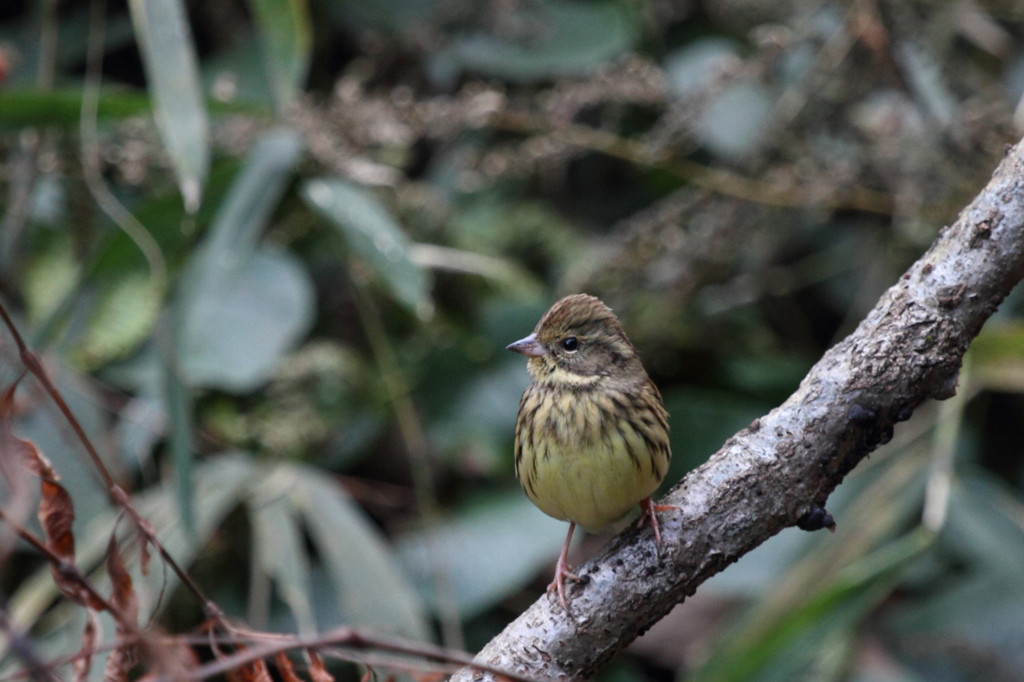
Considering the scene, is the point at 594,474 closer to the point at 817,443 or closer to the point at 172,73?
the point at 817,443

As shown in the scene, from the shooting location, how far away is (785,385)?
381cm

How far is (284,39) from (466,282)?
4.65 feet

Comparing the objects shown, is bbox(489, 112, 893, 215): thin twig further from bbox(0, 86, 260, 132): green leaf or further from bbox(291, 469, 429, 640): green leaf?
bbox(291, 469, 429, 640): green leaf

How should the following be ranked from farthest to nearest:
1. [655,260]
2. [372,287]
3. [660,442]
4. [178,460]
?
[372,287] < [655,260] < [178,460] < [660,442]

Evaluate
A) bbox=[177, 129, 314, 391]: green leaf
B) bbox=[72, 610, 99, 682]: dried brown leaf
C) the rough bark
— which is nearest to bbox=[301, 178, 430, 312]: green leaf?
bbox=[177, 129, 314, 391]: green leaf

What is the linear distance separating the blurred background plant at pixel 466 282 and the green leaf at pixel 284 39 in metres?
0.01

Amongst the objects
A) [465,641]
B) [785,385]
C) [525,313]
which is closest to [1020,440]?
[785,385]

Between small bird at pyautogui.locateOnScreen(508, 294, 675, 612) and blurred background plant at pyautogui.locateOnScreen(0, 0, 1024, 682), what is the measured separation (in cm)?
62

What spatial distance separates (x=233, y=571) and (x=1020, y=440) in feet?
10.1

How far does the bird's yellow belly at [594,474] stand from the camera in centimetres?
195

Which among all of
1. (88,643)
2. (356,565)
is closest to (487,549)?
(356,565)

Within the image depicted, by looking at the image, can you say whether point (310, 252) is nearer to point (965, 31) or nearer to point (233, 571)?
point (233, 571)

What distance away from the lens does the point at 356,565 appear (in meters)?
2.95

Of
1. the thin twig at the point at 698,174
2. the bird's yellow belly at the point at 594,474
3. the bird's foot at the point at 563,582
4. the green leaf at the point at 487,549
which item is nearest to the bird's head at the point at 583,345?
the bird's yellow belly at the point at 594,474
